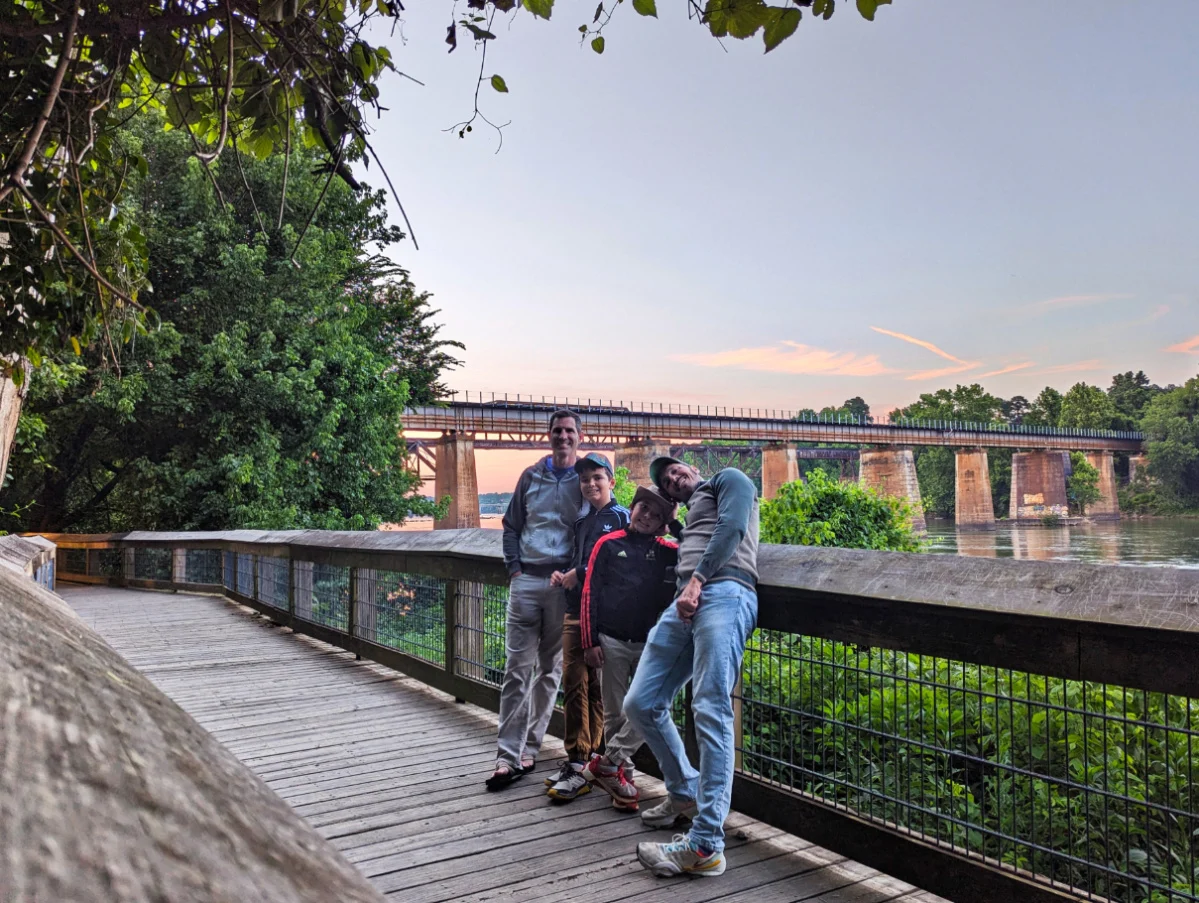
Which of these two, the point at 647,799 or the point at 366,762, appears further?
the point at 366,762

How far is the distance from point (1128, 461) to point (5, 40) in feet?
325

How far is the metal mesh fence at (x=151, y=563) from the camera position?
1597 cm

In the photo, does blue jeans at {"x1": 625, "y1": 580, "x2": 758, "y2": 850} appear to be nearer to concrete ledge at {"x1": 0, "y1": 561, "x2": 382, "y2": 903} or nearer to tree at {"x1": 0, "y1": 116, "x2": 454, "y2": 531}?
concrete ledge at {"x1": 0, "y1": 561, "x2": 382, "y2": 903}

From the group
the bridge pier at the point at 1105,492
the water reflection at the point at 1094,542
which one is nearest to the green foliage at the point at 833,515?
the water reflection at the point at 1094,542

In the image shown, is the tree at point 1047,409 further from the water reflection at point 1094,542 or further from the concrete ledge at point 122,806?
the concrete ledge at point 122,806

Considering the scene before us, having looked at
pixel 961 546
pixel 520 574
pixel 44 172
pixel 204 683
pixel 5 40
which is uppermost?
pixel 5 40

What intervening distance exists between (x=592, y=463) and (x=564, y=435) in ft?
0.72

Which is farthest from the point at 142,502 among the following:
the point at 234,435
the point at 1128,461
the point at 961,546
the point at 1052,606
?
the point at 1128,461

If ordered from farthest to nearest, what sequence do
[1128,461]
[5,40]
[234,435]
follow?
[1128,461] < [234,435] < [5,40]

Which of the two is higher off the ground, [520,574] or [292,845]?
[292,845]

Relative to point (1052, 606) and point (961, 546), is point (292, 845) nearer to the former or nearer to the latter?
point (1052, 606)

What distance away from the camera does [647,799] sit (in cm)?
388

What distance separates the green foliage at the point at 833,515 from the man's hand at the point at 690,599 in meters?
7.48

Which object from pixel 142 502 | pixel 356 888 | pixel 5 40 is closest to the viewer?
pixel 356 888
